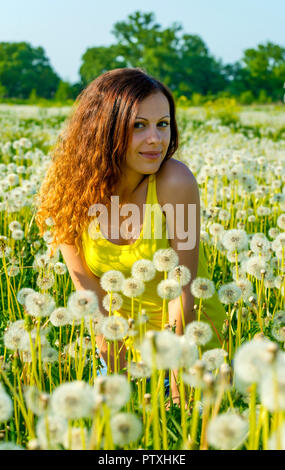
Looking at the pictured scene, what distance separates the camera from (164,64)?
60531 mm

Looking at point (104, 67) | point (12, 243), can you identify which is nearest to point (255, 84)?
point (104, 67)

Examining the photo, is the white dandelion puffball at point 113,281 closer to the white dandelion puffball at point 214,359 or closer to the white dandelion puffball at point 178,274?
the white dandelion puffball at point 178,274

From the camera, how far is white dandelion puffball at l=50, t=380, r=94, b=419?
0.81 meters

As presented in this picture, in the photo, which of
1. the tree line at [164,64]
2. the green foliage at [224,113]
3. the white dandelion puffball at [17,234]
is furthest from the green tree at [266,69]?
the white dandelion puffball at [17,234]

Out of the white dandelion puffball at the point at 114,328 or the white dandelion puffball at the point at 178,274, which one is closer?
the white dandelion puffball at the point at 114,328

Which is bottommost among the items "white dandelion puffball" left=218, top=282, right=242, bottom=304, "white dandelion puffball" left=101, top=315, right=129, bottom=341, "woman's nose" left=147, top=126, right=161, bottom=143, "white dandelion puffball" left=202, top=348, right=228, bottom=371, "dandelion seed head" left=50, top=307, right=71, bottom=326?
"white dandelion puffball" left=202, top=348, right=228, bottom=371

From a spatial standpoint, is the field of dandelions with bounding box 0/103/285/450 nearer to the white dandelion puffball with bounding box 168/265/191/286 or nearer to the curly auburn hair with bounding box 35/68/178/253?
the white dandelion puffball with bounding box 168/265/191/286

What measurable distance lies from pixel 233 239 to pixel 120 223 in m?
0.61

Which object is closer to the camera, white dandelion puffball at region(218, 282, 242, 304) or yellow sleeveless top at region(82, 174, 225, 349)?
white dandelion puffball at region(218, 282, 242, 304)

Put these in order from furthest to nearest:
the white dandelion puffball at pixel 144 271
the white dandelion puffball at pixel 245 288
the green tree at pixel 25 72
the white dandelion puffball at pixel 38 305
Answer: the green tree at pixel 25 72
the white dandelion puffball at pixel 245 288
the white dandelion puffball at pixel 144 271
the white dandelion puffball at pixel 38 305

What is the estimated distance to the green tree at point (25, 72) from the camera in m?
68.3

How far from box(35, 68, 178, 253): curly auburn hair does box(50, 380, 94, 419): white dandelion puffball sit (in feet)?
5.02

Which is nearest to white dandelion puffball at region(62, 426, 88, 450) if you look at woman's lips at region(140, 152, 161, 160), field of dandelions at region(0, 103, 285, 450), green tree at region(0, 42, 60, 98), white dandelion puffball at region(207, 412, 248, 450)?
field of dandelions at region(0, 103, 285, 450)
